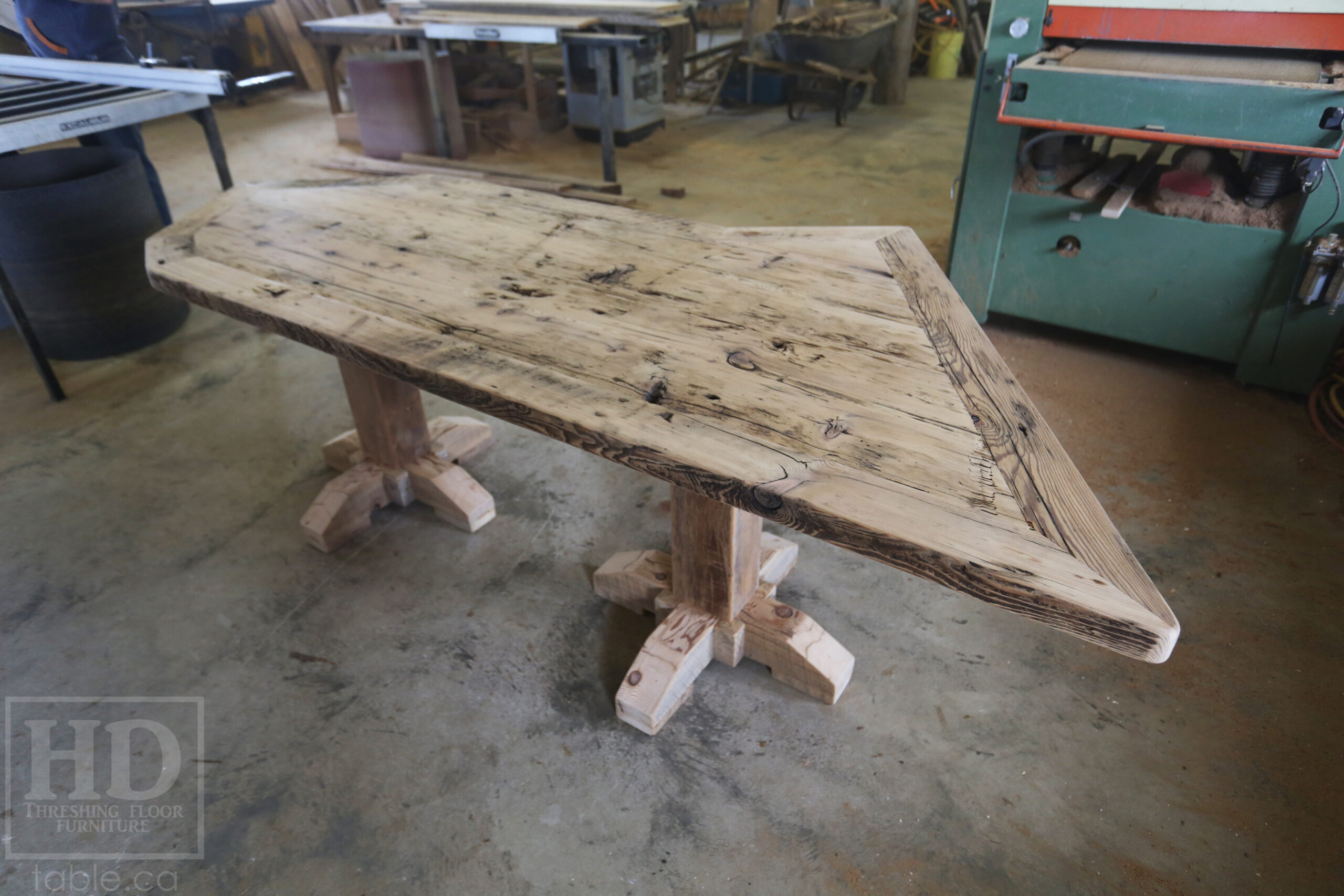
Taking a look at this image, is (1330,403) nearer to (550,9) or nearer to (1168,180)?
(1168,180)

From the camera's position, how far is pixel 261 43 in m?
6.72

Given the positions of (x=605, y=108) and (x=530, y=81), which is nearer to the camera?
(x=605, y=108)

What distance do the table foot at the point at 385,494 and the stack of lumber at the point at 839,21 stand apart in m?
4.43

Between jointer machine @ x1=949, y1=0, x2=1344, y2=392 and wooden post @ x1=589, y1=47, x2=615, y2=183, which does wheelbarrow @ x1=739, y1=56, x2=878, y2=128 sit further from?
jointer machine @ x1=949, y1=0, x2=1344, y2=392

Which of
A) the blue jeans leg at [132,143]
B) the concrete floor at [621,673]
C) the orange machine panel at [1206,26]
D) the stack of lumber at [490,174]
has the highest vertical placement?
the orange machine panel at [1206,26]

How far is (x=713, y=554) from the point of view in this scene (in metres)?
1.52

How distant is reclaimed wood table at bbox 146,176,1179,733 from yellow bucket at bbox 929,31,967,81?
6381mm

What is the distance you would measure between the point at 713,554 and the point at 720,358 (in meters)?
0.46

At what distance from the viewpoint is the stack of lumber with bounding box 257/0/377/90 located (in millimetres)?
6734

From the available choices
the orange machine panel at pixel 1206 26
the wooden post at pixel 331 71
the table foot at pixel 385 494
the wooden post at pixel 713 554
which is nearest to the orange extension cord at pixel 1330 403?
the orange machine panel at pixel 1206 26

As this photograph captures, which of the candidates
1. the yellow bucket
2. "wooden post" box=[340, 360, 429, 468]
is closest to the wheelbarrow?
the yellow bucket

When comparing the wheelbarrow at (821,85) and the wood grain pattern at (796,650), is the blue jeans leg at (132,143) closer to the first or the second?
the wood grain pattern at (796,650)

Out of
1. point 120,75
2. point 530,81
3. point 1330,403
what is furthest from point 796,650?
point 530,81

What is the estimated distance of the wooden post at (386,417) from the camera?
6.38ft
